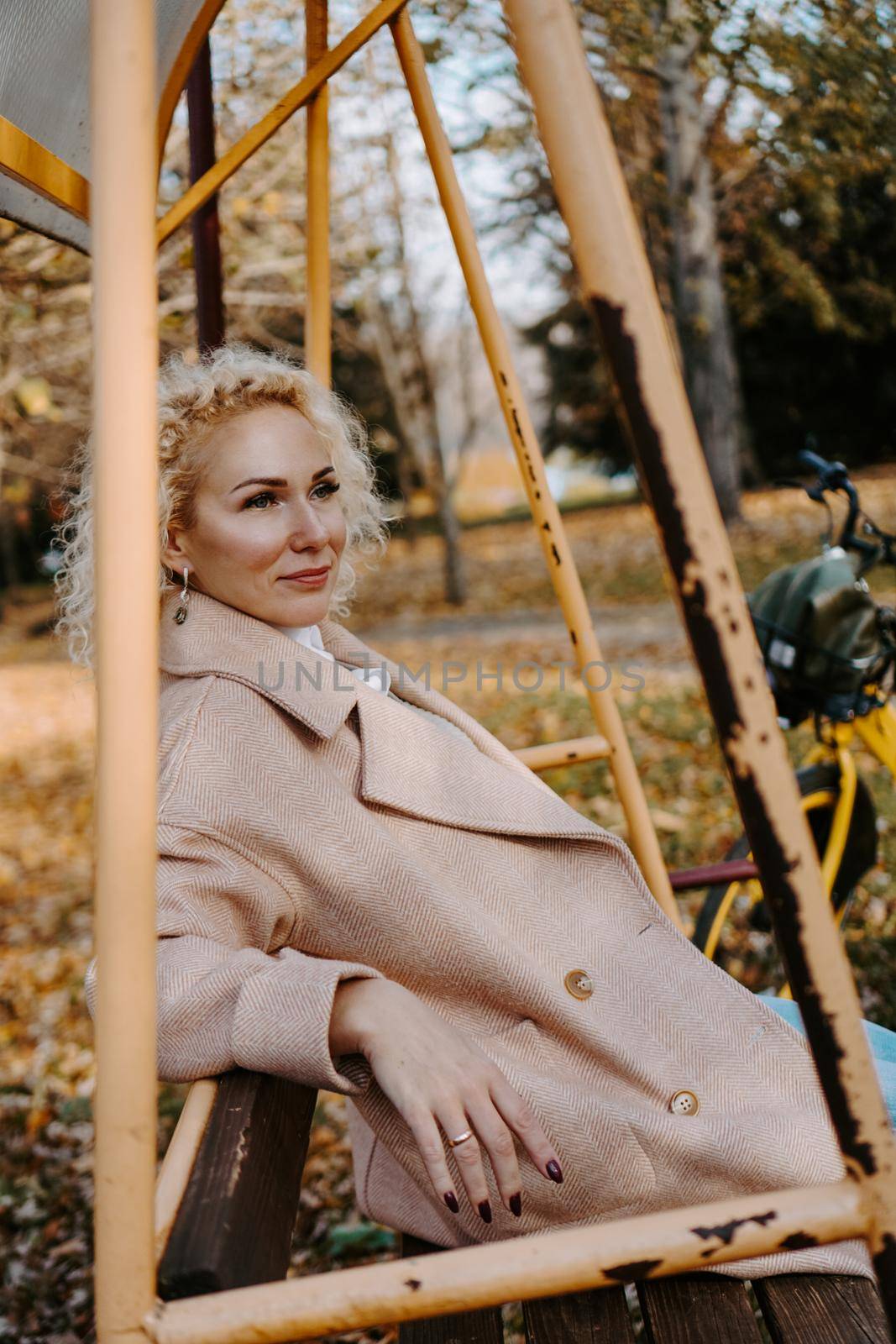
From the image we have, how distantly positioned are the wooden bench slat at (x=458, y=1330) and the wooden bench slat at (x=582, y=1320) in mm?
42

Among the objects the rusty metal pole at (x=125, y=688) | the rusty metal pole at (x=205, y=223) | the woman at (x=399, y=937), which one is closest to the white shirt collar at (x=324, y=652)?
the woman at (x=399, y=937)

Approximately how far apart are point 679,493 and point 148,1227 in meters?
0.65

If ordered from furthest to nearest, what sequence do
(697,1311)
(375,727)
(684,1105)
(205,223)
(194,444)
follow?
(205,223)
(194,444)
(375,727)
(684,1105)
(697,1311)

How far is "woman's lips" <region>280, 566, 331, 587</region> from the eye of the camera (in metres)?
1.56

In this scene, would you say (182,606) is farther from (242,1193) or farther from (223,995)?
(242,1193)

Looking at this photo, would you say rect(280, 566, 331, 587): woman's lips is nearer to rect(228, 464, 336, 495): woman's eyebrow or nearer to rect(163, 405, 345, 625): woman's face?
rect(163, 405, 345, 625): woman's face

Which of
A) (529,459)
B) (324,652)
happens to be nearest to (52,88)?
(324,652)

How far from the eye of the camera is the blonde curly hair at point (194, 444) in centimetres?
160

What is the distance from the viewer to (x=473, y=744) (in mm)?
1818

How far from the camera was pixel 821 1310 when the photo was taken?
123 centimetres

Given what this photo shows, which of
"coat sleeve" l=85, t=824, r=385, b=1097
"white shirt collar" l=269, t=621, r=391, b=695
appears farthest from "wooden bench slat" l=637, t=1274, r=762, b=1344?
"white shirt collar" l=269, t=621, r=391, b=695

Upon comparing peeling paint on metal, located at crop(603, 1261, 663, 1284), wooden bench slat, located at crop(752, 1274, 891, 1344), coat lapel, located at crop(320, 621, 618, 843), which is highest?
coat lapel, located at crop(320, 621, 618, 843)

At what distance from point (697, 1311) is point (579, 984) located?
38 cm

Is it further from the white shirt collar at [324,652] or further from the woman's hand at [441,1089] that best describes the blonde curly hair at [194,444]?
the woman's hand at [441,1089]
